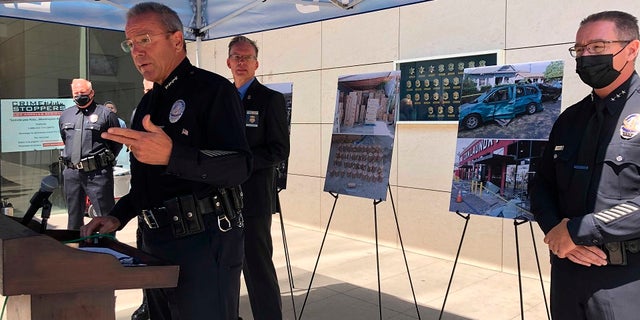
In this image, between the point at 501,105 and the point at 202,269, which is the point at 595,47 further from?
the point at 202,269

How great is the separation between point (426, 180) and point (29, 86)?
21.2 ft

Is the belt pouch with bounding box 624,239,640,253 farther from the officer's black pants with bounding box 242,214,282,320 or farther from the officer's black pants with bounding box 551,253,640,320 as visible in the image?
the officer's black pants with bounding box 242,214,282,320

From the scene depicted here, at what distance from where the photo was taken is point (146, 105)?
7.13ft

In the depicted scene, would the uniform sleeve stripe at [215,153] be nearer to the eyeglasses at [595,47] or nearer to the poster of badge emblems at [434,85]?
the eyeglasses at [595,47]

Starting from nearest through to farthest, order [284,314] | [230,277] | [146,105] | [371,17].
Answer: [230,277] → [146,105] → [284,314] → [371,17]

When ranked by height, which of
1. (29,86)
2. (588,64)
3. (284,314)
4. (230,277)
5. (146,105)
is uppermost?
(29,86)

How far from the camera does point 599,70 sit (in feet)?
6.63

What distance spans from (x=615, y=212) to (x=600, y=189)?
140 millimetres

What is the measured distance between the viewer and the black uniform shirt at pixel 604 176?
1846 millimetres

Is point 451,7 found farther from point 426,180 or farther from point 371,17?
point 426,180

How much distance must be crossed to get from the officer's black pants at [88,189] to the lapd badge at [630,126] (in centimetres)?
464

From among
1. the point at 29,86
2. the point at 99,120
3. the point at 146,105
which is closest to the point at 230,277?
the point at 146,105

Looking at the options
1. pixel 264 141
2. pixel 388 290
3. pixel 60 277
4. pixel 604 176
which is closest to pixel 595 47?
pixel 604 176

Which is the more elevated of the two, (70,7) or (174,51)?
(70,7)
